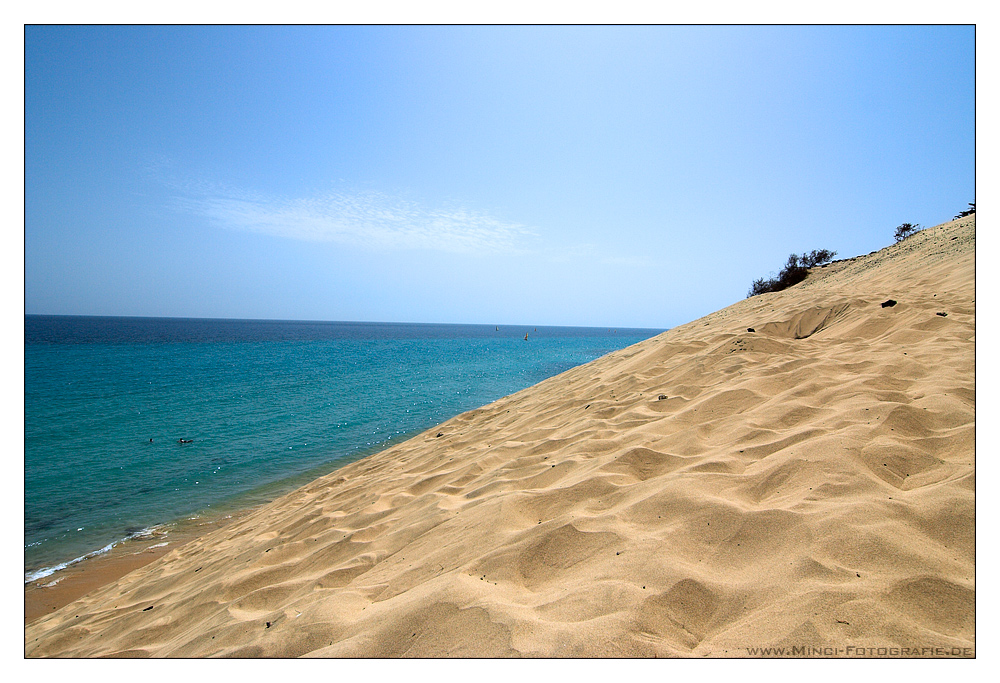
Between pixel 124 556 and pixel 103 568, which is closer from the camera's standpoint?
pixel 103 568

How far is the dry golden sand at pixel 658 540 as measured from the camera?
146cm

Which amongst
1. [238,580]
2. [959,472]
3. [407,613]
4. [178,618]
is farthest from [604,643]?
[178,618]

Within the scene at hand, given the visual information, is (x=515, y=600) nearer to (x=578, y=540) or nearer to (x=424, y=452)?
(x=578, y=540)

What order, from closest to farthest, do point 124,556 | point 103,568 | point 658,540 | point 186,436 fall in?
point 658,540 < point 103,568 < point 124,556 < point 186,436

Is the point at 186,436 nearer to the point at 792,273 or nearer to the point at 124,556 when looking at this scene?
the point at 124,556

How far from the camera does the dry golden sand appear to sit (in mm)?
1465

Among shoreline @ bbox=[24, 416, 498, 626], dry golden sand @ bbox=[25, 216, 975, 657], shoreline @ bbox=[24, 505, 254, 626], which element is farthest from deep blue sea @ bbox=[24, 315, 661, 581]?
dry golden sand @ bbox=[25, 216, 975, 657]

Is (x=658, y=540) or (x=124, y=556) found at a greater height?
(x=658, y=540)

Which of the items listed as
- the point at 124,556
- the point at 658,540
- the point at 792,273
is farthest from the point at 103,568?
the point at 792,273

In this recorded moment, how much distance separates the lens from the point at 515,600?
69.1 inches

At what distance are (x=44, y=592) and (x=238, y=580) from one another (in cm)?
358

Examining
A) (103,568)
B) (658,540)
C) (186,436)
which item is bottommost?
(103,568)

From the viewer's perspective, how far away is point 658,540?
6.18 ft

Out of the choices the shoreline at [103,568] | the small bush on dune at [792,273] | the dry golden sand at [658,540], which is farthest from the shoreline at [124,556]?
the small bush on dune at [792,273]
